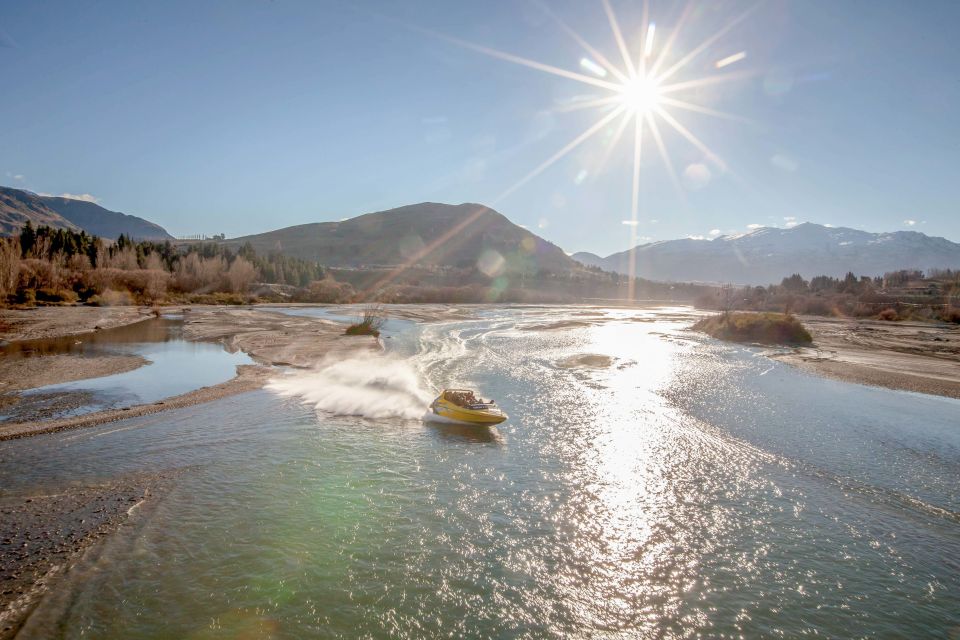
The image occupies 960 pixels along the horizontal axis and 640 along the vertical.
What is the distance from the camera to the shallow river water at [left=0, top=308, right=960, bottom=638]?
1026 cm

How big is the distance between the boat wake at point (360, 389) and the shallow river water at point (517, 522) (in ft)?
0.96

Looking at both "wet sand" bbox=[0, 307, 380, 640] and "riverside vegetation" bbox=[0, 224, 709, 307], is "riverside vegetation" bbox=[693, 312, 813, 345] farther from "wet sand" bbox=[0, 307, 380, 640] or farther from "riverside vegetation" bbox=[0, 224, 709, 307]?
"riverside vegetation" bbox=[0, 224, 709, 307]

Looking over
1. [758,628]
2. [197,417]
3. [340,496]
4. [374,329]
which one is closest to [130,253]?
[374,329]

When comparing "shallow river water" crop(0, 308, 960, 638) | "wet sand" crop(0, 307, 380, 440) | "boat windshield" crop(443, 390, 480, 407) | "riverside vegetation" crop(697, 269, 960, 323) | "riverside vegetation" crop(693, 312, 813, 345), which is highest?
"riverside vegetation" crop(697, 269, 960, 323)

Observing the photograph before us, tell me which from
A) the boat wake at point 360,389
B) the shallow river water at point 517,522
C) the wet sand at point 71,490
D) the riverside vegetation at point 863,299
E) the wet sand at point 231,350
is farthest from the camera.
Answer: the riverside vegetation at point 863,299

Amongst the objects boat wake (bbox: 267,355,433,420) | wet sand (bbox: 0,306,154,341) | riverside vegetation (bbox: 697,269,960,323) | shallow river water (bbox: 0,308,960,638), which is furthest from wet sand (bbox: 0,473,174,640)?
riverside vegetation (bbox: 697,269,960,323)

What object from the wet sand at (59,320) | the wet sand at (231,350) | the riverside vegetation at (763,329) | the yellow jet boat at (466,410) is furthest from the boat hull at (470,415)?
the riverside vegetation at (763,329)

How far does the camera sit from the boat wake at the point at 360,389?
25000mm

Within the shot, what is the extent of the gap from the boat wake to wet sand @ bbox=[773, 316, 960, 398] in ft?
105

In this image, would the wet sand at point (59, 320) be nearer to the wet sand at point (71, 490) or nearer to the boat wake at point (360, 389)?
the wet sand at point (71, 490)

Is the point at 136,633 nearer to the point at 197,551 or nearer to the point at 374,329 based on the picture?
the point at 197,551

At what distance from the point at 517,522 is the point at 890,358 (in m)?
50.6

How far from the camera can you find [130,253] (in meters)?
105

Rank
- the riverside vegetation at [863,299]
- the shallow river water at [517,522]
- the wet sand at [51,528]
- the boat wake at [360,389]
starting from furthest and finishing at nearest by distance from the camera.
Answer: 1. the riverside vegetation at [863,299]
2. the boat wake at [360,389]
3. the shallow river water at [517,522]
4. the wet sand at [51,528]
